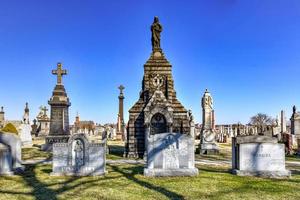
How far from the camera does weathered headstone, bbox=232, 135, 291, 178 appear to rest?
31.1 feet

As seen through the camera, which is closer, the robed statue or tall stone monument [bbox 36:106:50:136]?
the robed statue

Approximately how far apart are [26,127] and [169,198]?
2217 cm

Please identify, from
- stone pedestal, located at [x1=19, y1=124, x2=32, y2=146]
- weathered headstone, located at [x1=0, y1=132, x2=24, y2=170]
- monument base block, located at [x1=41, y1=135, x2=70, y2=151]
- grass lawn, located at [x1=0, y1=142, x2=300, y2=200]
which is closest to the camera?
grass lawn, located at [x1=0, y1=142, x2=300, y2=200]

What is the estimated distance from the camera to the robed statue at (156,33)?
17.5m

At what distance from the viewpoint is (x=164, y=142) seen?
9.45m

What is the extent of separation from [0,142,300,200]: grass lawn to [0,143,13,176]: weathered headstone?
23.3 inches

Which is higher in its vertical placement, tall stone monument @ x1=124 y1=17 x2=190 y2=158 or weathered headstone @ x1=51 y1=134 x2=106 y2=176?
tall stone monument @ x1=124 y1=17 x2=190 y2=158

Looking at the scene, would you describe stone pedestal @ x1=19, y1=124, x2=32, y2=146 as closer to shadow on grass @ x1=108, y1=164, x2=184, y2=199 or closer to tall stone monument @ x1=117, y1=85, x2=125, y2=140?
tall stone monument @ x1=117, y1=85, x2=125, y2=140

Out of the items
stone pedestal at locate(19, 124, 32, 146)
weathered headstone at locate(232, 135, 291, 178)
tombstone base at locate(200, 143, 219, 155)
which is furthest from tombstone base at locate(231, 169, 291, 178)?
stone pedestal at locate(19, 124, 32, 146)

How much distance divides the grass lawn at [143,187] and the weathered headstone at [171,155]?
42 cm

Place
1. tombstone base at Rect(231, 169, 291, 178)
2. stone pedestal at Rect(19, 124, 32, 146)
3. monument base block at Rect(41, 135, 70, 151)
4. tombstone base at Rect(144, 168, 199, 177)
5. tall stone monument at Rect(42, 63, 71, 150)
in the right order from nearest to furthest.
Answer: tombstone base at Rect(144, 168, 199, 177) < tombstone base at Rect(231, 169, 291, 178) < monument base block at Rect(41, 135, 70, 151) < tall stone monument at Rect(42, 63, 71, 150) < stone pedestal at Rect(19, 124, 32, 146)

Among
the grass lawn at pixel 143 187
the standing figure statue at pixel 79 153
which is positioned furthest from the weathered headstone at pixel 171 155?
the standing figure statue at pixel 79 153

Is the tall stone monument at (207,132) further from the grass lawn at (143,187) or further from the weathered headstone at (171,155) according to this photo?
the weathered headstone at (171,155)

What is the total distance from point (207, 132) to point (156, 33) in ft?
26.0
